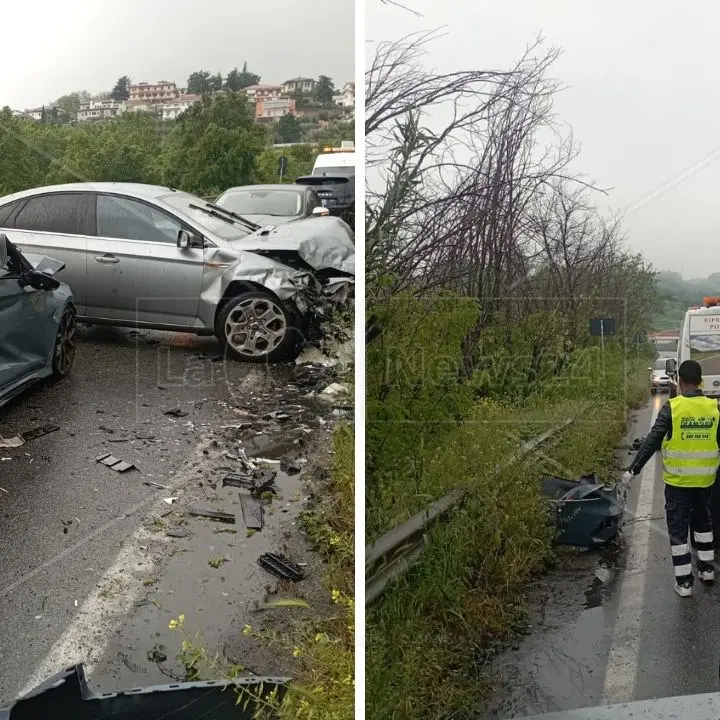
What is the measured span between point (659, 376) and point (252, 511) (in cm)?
124

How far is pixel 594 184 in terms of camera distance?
246 centimetres

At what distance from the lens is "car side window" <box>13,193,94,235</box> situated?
91.7 inches

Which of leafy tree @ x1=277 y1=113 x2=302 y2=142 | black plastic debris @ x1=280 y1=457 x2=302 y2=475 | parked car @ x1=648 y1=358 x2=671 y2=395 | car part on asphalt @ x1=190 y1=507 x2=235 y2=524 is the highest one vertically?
leafy tree @ x1=277 y1=113 x2=302 y2=142

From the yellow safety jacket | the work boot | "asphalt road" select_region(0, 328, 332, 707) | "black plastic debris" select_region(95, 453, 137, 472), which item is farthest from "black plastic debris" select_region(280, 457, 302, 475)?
the work boot

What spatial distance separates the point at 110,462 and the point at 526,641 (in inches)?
51.7

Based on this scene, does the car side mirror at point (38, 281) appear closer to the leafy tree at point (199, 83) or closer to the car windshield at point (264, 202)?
the car windshield at point (264, 202)

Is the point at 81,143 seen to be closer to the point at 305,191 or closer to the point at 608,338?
the point at 305,191

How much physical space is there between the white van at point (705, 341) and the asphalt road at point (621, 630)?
135mm

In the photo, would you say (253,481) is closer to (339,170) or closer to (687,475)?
(339,170)

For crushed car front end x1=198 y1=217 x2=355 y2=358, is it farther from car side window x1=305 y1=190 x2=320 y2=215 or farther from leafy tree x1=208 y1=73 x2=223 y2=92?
leafy tree x1=208 y1=73 x2=223 y2=92

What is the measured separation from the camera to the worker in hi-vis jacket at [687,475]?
2357 mm

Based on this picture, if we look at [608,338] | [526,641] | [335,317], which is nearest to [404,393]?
[335,317]

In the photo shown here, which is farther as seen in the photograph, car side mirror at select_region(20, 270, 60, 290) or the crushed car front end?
the crushed car front end

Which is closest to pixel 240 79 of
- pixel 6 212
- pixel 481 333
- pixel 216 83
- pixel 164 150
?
pixel 216 83
